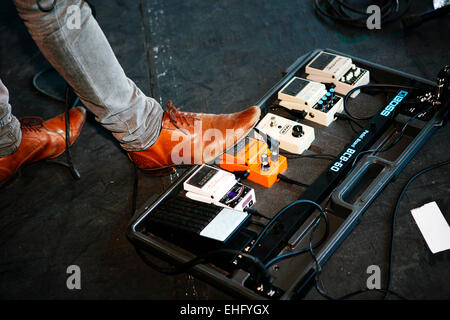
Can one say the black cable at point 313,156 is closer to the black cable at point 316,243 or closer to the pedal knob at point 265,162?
the pedal knob at point 265,162

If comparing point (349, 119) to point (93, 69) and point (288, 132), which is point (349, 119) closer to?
point (288, 132)

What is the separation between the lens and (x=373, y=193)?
142 cm

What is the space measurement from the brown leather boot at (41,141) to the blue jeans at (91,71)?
119 millimetres

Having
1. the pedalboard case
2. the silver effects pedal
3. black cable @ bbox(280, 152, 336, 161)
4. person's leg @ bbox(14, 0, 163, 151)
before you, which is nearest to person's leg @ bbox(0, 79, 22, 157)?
person's leg @ bbox(14, 0, 163, 151)

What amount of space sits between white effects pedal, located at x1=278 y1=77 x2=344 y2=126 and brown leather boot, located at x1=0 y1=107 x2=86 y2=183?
0.89 m

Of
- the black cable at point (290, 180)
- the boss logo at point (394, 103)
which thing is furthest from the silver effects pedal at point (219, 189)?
Result: the boss logo at point (394, 103)

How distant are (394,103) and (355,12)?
84 centimetres

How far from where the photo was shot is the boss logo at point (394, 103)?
1.69 metres

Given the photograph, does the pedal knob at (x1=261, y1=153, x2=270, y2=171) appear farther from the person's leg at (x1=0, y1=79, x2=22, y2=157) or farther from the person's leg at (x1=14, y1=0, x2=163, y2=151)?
the person's leg at (x1=0, y1=79, x2=22, y2=157)

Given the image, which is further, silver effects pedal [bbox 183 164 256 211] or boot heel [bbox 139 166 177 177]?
boot heel [bbox 139 166 177 177]

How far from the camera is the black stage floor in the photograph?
1400 millimetres
